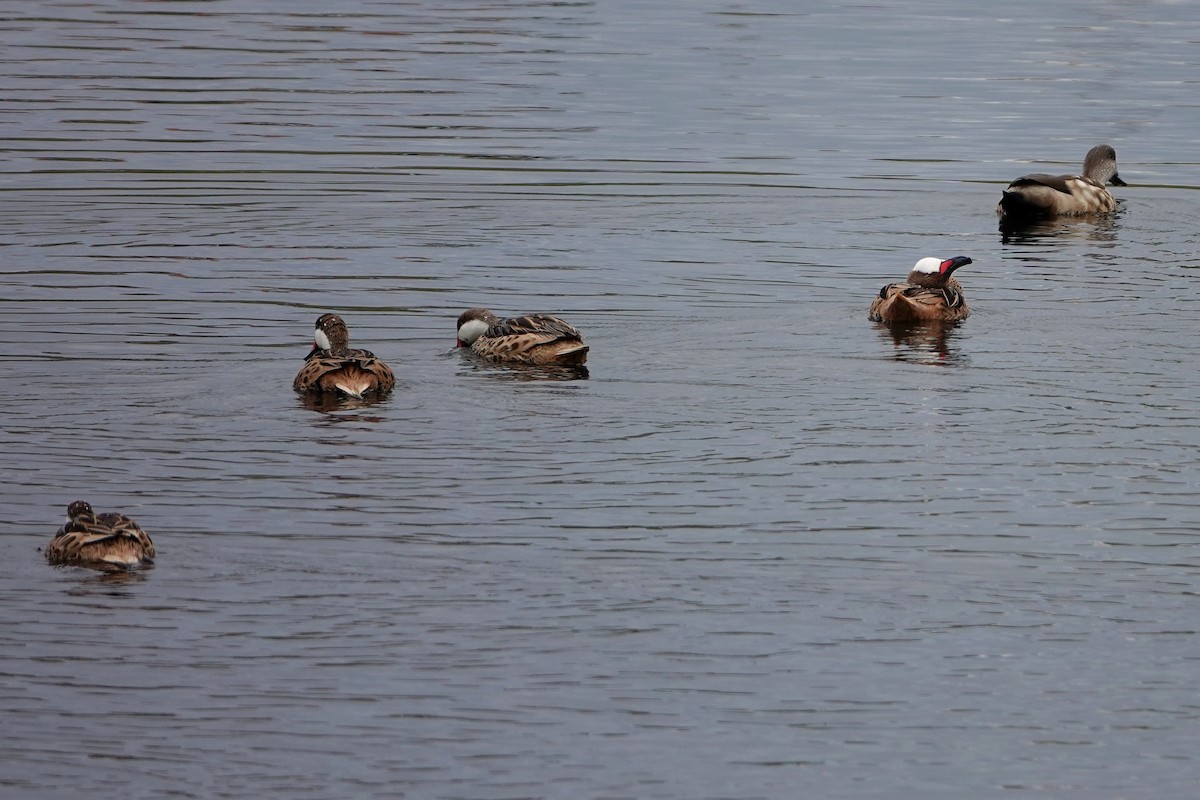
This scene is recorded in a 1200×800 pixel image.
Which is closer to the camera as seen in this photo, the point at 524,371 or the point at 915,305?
the point at 524,371

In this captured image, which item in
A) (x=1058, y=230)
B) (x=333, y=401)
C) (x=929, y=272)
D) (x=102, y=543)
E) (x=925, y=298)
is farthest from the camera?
(x=1058, y=230)

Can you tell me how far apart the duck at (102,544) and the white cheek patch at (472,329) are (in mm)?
5612

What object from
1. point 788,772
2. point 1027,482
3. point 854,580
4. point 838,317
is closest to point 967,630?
point 854,580

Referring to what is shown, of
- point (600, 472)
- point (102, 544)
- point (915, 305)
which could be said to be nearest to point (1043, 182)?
point (915, 305)

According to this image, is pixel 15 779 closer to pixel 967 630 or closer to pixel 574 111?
pixel 967 630

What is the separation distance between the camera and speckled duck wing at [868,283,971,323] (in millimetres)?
17578

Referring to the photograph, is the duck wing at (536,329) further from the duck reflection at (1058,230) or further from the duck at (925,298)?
the duck reflection at (1058,230)

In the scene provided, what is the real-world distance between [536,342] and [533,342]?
2cm

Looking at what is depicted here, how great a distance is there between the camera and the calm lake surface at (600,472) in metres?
9.16

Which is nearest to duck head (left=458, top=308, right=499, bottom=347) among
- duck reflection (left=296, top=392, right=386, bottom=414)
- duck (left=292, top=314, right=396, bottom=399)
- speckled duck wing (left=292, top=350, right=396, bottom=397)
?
duck (left=292, top=314, right=396, bottom=399)

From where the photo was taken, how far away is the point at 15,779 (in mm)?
8672

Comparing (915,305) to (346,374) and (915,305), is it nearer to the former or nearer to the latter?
(915,305)

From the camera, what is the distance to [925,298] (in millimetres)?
17688

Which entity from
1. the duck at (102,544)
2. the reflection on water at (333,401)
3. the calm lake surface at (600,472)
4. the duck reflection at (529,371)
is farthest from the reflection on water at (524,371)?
the duck at (102,544)
